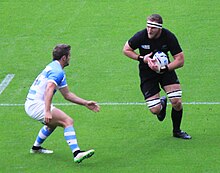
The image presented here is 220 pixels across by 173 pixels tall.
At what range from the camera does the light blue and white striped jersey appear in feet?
34.9

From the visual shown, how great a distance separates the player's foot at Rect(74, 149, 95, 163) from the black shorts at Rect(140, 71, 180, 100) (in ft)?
5.98

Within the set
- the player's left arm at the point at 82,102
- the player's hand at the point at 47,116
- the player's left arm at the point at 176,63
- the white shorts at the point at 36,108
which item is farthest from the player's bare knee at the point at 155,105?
the player's hand at the point at 47,116

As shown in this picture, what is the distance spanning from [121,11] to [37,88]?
8.92 meters

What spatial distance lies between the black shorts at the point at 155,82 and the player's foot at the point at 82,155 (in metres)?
1.82

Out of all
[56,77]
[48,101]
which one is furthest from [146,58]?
[48,101]

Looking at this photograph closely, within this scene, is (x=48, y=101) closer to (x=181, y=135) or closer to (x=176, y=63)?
(x=176, y=63)

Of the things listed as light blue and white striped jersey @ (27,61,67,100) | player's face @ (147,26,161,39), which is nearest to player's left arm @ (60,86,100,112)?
light blue and white striped jersey @ (27,61,67,100)

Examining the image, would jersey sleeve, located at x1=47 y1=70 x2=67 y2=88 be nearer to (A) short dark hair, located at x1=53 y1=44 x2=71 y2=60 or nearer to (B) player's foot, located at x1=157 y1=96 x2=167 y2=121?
(A) short dark hair, located at x1=53 y1=44 x2=71 y2=60

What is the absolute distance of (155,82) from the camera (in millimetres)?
11984

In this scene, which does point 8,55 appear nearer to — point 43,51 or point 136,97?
point 43,51

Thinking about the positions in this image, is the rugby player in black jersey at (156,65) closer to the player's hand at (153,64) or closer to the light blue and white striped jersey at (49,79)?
the player's hand at (153,64)

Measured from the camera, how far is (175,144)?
38.5 ft

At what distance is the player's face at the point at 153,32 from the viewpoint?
1150 cm

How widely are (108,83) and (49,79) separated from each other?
4.35 m
